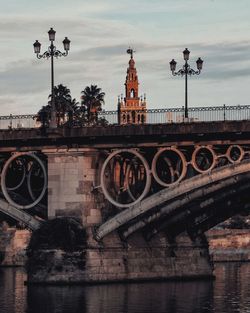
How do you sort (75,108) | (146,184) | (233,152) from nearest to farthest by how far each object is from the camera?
(233,152), (146,184), (75,108)

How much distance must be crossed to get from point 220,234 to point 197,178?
209 ft

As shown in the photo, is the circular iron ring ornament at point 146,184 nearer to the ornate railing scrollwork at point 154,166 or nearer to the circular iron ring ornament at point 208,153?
the ornate railing scrollwork at point 154,166

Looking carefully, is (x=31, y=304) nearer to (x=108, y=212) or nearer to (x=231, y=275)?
(x=108, y=212)

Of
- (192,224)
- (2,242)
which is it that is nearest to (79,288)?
(192,224)

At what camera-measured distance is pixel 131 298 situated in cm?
10025

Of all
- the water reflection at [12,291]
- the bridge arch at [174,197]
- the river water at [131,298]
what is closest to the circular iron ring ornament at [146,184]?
the bridge arch at [174,197]

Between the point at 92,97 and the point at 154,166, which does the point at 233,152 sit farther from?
the point at 92,97

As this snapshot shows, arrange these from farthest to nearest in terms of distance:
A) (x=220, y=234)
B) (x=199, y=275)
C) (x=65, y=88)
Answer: (x=220, y=234)
(x=65, y=88)
(x=199, y=275)

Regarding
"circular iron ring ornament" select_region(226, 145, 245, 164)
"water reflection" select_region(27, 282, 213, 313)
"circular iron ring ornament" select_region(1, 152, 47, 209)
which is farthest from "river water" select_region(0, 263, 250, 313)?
"circular iron ring ornament" select_region(226, 145, 245, 164)

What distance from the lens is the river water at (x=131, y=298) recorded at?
95.6 meters

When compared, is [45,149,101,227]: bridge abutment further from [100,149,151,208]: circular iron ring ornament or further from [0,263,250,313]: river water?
[0,263,250,313]: river water

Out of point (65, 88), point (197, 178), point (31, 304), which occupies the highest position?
point (65, 88)

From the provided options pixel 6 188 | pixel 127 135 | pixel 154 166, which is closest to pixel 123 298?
pixel 154 166

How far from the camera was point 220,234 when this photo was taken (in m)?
167
